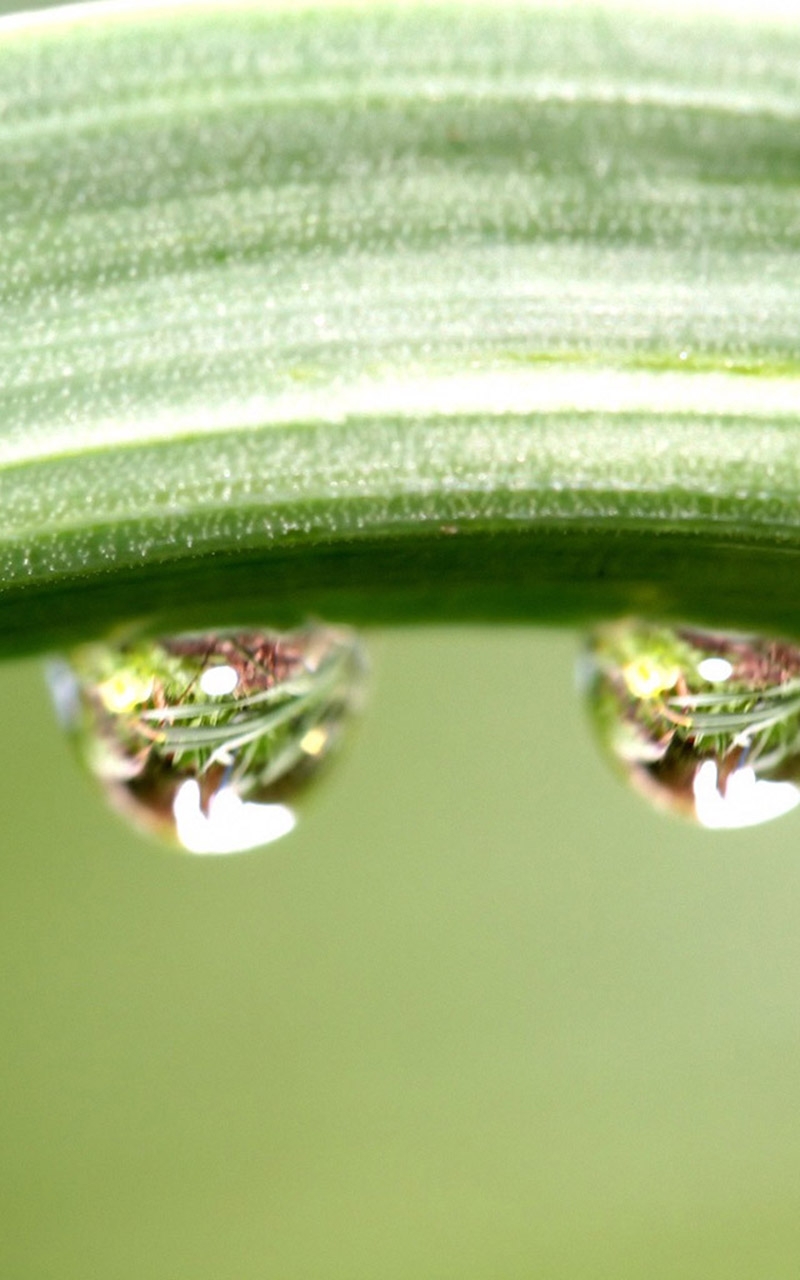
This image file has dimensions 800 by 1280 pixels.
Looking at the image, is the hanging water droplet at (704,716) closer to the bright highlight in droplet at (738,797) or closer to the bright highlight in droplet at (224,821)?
the bright highlight in droplet at (738,797)

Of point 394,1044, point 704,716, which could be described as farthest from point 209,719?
point 394,1044

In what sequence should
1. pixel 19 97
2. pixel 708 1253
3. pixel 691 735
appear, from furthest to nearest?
1. pixel 708 1253
2. pixel 691 735
3. pixel 19 97

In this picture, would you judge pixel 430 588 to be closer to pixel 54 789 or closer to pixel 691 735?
pixel 691 735

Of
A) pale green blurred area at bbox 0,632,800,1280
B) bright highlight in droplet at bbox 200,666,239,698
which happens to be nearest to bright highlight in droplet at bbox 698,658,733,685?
bright highlight in droplet at bbox 200,666,239,698

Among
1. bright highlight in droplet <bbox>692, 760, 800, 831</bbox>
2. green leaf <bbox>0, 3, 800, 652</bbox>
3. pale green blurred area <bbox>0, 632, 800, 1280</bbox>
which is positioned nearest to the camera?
green leaf <bbox>0, 3, 800, 652</bbox>

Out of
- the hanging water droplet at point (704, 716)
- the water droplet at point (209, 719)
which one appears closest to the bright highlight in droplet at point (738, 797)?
the hanging water droplet at point (704, 716)

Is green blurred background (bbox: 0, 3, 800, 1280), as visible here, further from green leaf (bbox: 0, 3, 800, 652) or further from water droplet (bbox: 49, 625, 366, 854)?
green leaf (bbox: 0, 3, 800, 652)

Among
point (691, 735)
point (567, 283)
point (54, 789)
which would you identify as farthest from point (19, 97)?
point (54, 789)
